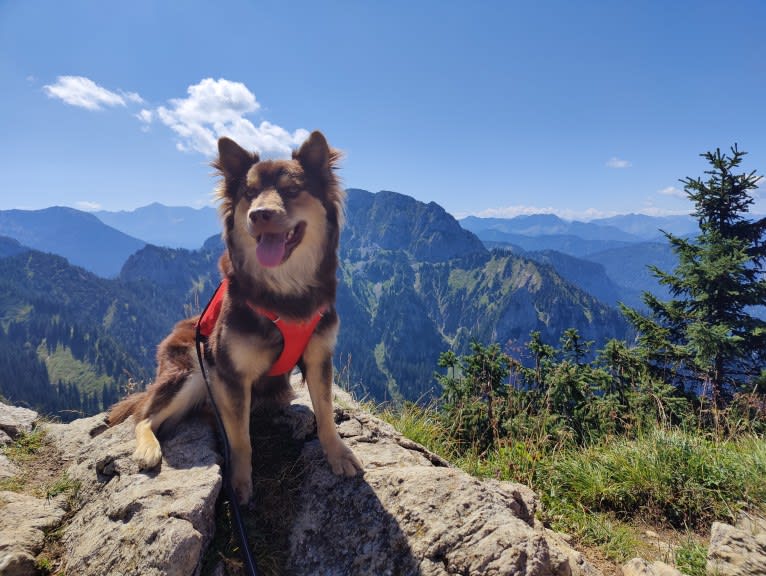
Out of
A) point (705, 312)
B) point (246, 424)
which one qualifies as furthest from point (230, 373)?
point (705, 312)

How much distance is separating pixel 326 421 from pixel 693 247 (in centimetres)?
2078

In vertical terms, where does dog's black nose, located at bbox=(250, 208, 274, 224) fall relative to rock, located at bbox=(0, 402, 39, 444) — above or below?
above

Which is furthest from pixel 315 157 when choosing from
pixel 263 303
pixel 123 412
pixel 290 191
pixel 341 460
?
pixel 123 412

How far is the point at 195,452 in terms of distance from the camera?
4023 mm

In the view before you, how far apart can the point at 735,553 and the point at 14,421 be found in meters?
8.72

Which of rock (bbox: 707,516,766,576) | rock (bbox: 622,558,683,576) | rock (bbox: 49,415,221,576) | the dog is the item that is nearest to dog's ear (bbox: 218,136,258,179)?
the dog

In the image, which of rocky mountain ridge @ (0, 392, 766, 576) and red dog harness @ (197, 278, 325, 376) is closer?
rocky mountain ridge @ (0, 392, 766, 576)

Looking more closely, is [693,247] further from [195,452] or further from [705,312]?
[195,452]

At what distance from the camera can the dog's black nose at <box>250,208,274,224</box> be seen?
3.71m

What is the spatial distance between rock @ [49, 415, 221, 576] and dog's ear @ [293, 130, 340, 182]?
303cm

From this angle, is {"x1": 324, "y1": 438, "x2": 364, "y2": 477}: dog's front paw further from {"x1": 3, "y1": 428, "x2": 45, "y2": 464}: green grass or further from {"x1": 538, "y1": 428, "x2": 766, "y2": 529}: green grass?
{"x1": 3, "y1": 428, "x2": 45, "y2": 464}: green grass

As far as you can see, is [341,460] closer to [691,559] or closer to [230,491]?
[230,491]

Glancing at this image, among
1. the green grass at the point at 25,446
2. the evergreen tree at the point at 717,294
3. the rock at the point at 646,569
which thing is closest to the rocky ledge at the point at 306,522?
the rock at the point at 646,569

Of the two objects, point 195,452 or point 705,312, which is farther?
point 705,312
